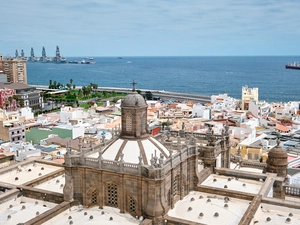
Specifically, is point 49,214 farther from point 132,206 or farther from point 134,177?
point 134,177

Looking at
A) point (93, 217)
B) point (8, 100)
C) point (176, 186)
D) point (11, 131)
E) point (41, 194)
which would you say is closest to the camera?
point (93, 217)

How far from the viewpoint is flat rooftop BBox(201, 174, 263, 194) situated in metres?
31.4

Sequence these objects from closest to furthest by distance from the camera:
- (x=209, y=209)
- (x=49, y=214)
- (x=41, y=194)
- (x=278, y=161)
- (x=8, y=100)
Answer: (x=49, y=214) → (x=209, y=209) → (x=41, y=194) → (x=278, y=161) → (x=8, y=100)

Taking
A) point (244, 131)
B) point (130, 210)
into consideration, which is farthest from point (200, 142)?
point (244, 131)

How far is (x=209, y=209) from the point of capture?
1058 inches

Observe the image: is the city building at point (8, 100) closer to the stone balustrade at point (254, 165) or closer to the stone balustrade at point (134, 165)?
the stone balustrade at point (254, 165)

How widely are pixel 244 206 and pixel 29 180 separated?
824 inches

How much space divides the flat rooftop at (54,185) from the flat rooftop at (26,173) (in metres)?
2.78

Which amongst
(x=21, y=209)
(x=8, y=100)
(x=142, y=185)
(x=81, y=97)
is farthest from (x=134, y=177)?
(x=81, y=97)

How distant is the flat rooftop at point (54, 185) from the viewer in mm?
31544

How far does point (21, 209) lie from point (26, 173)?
8770 millimetres

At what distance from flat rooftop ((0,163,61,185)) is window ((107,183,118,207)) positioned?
12.0 m

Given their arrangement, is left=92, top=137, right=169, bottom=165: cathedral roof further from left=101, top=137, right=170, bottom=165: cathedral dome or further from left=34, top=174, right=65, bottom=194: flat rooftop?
left=34, top=174, right=65, bottom=194: flat rooftop

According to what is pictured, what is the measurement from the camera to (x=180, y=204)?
92.5ft
